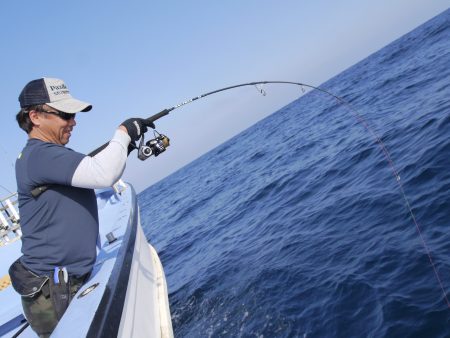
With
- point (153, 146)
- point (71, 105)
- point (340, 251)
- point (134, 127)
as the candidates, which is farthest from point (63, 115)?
point (340, 251)

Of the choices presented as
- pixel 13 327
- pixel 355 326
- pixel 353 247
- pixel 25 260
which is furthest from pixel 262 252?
pixel 25 260

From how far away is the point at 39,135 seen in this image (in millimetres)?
2457

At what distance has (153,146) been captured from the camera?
3.24m

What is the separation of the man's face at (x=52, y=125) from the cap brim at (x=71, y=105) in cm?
5

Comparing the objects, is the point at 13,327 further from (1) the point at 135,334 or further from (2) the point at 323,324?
(2) the point at 323,324

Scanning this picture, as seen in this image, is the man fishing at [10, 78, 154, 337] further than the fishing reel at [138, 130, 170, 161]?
No

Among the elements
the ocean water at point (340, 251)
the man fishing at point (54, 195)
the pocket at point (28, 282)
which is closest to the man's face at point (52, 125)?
the man fishing at point (54, 195)

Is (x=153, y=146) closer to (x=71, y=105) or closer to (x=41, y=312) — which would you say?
(x=71, y=105)

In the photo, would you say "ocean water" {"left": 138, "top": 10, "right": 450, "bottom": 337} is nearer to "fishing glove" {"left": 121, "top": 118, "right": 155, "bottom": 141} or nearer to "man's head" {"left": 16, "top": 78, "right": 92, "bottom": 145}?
"fishing glove" {"left": 121, "top": 118, "right": 155, "bottom": 141}

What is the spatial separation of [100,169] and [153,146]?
1.07m

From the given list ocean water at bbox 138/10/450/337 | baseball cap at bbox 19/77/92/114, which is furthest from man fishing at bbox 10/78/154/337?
ocean water at bbox 138/10/450/337

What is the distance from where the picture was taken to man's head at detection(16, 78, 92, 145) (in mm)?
2346

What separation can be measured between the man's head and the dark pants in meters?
1.04

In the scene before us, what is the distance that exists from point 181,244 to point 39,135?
28.6ft
